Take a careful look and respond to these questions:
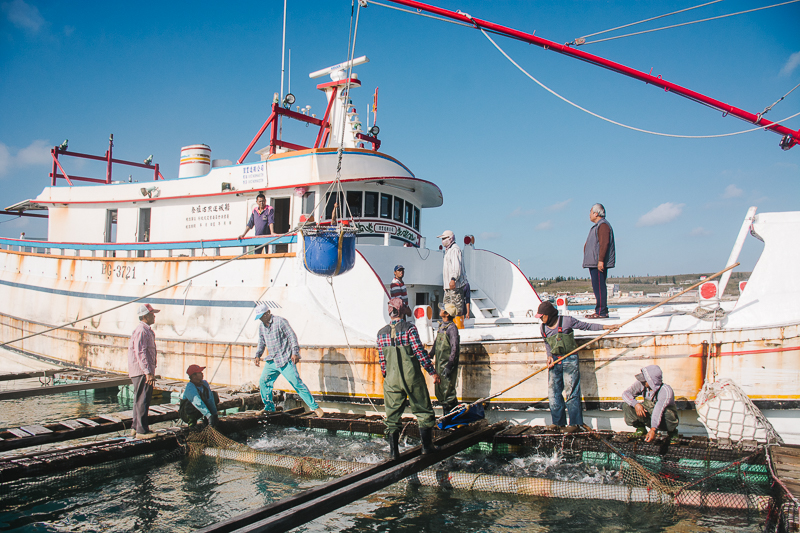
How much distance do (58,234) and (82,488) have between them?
10310 millimetres

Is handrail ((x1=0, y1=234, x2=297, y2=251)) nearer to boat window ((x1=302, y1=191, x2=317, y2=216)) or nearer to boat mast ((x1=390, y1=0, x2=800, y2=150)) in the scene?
boat window ((x1=302, y1=191, x2=317, y2=216))

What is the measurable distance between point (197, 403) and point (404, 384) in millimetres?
3381

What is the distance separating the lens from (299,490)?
531 centimetres

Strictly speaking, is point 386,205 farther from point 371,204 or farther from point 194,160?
point 194,160

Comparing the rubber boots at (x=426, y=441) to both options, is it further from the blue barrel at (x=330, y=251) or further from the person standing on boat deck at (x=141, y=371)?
the person standing on boat deck at (x=141, y=371)

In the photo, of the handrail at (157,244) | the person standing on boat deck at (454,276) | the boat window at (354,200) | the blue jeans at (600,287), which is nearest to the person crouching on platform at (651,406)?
the blue jeans at (600,287)

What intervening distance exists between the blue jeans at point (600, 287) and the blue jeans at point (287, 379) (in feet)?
14.8

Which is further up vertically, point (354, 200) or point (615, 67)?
point (615, 67)

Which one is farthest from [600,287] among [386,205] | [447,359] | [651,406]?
[386,205]

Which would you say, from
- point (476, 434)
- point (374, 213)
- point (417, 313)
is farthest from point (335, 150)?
point (476, 434)

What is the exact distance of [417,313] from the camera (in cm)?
723

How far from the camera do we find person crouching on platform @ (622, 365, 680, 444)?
17.7 ft

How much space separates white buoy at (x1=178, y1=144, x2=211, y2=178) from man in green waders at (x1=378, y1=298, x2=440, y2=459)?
31.0ft

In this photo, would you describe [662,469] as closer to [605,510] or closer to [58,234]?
[605,510]
